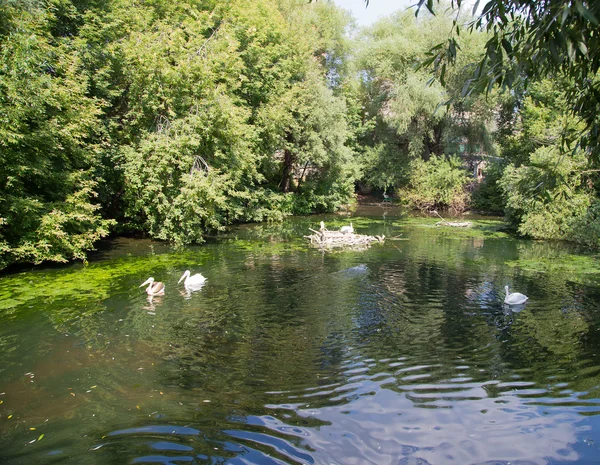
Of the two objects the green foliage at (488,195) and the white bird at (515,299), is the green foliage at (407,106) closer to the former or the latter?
the green foliage at (488,195)

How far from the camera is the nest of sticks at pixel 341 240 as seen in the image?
2084 cm

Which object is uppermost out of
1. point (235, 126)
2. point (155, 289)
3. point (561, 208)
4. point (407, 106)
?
point (407, 106)

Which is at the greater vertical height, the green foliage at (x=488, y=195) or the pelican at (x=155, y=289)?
the green foliage at (x=488, y=195)

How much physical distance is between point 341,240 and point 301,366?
13.5 meters

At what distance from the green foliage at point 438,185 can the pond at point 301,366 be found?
1969 centimetres

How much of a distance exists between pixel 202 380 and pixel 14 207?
9.57 metres

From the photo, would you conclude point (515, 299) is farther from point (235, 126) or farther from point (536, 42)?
point (235, 126)

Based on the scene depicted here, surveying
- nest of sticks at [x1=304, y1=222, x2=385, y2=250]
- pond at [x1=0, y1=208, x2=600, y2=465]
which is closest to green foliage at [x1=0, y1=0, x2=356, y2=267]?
pond at [x1=0, y1=208, x2=600, y2=465]

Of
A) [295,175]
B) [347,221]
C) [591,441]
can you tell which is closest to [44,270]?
[591,441]

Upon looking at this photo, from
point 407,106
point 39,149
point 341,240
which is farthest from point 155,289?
point 407,106

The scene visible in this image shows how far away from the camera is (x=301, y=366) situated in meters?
8.06

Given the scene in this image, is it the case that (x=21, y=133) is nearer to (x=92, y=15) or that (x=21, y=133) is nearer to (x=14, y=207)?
(x=14, y=207)

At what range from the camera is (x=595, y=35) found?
4.45 meters

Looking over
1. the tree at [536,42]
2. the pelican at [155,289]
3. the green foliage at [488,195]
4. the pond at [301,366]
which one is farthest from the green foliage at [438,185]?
the tree at [536,42]
